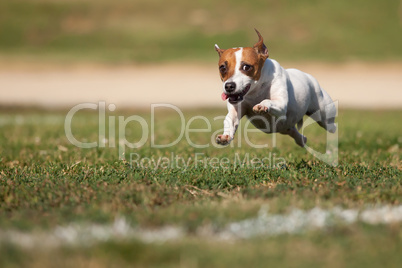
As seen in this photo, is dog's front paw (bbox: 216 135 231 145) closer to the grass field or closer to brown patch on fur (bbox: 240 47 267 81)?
the grass field

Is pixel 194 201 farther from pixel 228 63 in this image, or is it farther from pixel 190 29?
pixel 190 29

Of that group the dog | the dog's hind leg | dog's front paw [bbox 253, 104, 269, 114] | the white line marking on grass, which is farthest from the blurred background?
the white line marking on grass

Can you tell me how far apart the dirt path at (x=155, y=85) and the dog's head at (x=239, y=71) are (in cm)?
1400

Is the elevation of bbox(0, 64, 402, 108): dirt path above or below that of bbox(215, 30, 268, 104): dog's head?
above

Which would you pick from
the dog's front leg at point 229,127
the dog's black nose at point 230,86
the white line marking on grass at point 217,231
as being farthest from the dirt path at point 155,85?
the white line marking on grass at point 217,231

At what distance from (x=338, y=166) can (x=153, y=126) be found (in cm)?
710

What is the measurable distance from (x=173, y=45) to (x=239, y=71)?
91.4 ft

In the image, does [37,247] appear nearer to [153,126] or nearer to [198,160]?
[198,160]

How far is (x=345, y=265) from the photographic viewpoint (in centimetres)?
339

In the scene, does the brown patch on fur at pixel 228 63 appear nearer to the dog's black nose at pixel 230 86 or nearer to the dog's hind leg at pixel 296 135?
the dog's black nose at pixel 230 86

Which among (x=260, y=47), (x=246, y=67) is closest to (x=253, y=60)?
(x=246, y=67)

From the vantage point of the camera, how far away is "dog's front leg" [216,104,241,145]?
19.7 feet

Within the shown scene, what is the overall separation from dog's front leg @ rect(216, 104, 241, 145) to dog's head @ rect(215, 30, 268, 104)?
37 cm

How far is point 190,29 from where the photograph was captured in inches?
1380
